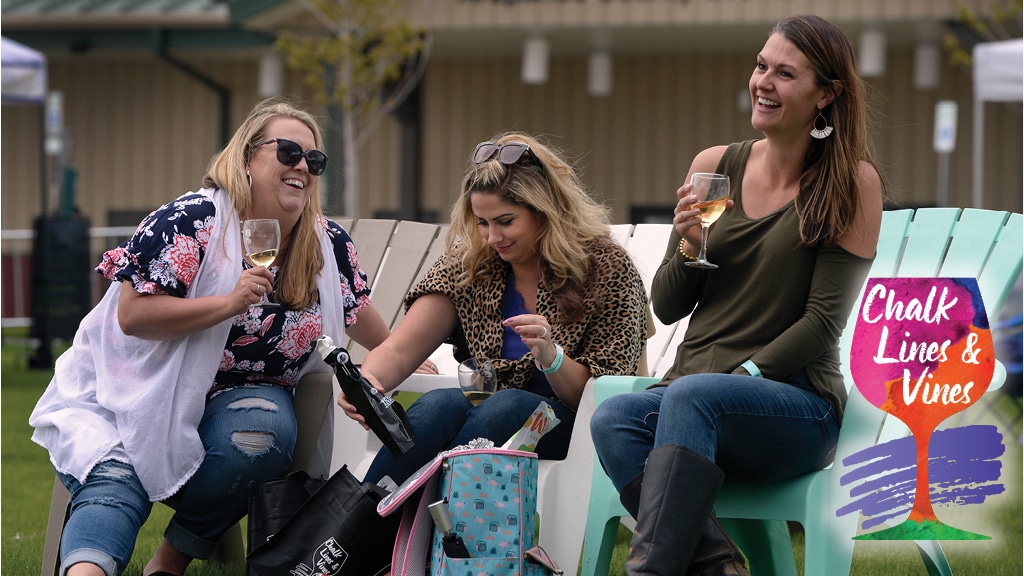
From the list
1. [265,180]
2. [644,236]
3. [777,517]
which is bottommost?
[777,517]

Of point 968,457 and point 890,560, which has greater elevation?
point 968,457

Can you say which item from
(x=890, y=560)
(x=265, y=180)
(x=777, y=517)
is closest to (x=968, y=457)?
(x=777, y=517)

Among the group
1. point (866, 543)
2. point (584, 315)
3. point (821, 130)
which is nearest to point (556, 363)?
point (584, 315)

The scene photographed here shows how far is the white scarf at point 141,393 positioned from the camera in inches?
130

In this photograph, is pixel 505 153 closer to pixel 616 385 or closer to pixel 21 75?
pixel 616 385

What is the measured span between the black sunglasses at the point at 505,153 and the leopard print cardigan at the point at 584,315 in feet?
0.95

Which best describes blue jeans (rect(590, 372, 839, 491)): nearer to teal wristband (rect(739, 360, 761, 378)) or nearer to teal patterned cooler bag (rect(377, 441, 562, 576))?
teal wristband (rect(739, 360, 761, 378))

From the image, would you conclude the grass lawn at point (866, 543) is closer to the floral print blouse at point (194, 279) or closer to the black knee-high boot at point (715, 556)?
the black knee-high boot at point (715, 556)

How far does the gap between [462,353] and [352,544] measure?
2.70 feet

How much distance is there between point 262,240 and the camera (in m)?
3.27

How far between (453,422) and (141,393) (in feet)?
2.73

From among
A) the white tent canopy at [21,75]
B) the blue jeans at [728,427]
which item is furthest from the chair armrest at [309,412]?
the white tent canopy at [21,75]

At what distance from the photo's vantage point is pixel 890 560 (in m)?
4.23

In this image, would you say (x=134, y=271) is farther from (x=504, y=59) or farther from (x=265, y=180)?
(x=504, y=59)
